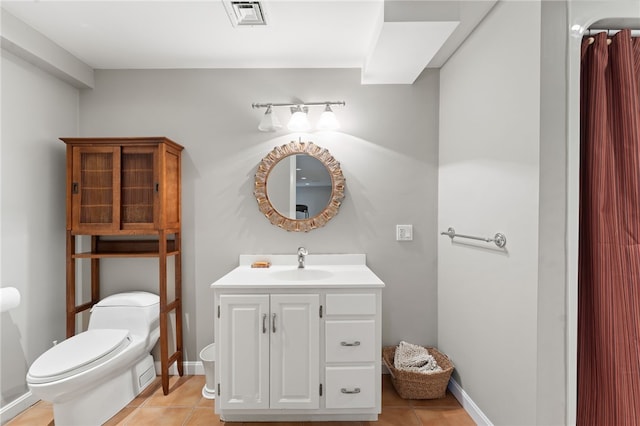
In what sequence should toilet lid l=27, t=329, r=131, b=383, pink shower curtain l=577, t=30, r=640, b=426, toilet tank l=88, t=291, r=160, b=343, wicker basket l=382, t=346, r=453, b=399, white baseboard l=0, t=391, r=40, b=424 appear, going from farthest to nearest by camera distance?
toilet tank l=88, t=291, r=160, b=343 → wicker basket l=382, t=346, r=453, b=399 → white baseboard l=0, t=391, r=40, b=424 → toilet lid l=27, t=329, r=131, b=383 → pink shower curtain l=577, t=30, r=640, b=426

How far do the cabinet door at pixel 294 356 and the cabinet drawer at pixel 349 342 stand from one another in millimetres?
72

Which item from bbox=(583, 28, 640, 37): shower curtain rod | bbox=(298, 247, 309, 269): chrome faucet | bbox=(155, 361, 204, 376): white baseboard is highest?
bbox=(583, 28, 640, 37): shower curtain rod

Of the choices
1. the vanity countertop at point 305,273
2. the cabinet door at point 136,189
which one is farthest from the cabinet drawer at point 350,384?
the cabinet door at point 136,189

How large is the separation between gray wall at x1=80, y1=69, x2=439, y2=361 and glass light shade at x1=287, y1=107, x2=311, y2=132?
0.45 feet

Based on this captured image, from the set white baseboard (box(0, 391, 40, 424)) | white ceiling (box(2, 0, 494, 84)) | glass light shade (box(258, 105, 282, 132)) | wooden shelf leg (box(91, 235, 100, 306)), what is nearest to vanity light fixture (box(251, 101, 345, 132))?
glass light shade (box(258, 105, 282, 132))

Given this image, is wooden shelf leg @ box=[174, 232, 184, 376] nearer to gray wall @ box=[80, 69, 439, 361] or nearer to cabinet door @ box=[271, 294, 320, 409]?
gray wall @ box=[80, 69, 439, 361]

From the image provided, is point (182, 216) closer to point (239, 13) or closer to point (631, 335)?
point (239, 13)

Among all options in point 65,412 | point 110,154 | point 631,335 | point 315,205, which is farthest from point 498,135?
point 65,412

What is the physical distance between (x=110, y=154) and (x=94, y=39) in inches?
28.1

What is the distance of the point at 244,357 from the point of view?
1.85 meters

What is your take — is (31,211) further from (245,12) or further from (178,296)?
(245,12)

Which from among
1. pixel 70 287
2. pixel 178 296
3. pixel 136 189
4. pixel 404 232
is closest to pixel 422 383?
pixel 404 232

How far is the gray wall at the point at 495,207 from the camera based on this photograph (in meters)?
1.45

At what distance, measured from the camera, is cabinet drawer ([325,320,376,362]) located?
186cm
